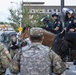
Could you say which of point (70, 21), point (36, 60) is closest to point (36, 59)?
point (36, 60)

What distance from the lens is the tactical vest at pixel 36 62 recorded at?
4328 millimetres

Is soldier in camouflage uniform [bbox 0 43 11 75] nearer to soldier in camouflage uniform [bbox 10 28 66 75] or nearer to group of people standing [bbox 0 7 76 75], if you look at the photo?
group of people standing [bbox 0 7 76 75]

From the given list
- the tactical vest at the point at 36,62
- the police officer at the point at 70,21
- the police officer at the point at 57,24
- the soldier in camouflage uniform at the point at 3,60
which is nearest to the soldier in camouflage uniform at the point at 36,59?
the tactical vest at the point at 36,62

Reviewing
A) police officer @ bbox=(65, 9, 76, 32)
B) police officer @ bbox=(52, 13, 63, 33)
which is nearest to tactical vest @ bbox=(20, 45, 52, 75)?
police officer @ bbox=(65, 9, 76, 32)

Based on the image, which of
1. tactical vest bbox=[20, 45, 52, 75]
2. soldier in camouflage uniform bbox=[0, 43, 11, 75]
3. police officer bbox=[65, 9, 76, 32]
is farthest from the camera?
police officer bbox=[65, 9, 76, 32]

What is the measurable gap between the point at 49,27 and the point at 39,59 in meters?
5.71

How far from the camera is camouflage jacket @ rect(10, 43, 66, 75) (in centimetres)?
433

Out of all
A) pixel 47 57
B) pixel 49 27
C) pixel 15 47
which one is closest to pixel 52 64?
pixel 47 57

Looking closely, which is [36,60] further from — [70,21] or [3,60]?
[70,21]

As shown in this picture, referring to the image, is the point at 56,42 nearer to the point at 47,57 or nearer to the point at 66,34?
the point at 66,34

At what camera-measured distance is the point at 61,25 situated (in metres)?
10.0

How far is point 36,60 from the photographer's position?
4.34 metres

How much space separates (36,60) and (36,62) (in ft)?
0.08

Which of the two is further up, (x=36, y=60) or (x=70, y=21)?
(x=36, y=60)
